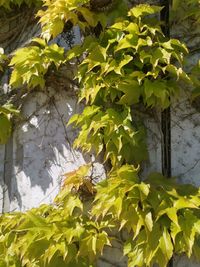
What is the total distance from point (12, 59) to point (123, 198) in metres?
0.92

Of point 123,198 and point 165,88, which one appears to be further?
point 165,88

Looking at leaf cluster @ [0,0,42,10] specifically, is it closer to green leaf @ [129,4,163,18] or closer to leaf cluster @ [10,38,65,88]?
leaf cluster @ [10,38,65,88]

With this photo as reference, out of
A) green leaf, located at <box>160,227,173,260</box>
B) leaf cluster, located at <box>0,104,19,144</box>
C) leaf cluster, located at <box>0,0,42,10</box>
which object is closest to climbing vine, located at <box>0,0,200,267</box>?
green leaf, located at <box>160,227,173,260</box>

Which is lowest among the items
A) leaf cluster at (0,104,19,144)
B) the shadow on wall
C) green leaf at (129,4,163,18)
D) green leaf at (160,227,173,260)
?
green leaf at (160,227,173,260)

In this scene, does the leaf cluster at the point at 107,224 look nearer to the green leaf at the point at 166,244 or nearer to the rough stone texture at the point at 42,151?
the green leaf at the point at 166,244

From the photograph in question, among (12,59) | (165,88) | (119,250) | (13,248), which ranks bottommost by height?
(119,250)

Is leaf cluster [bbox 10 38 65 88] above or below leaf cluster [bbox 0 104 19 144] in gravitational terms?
above

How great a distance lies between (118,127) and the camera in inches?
93.6

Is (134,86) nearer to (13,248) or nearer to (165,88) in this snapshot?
(165,88)

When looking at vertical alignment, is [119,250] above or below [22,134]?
below

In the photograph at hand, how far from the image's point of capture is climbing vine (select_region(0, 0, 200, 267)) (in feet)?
7.32

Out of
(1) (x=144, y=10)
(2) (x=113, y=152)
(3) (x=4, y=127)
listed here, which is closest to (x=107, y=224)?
(2) (x=113, y=152)

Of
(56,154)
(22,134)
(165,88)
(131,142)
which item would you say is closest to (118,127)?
(131,142)

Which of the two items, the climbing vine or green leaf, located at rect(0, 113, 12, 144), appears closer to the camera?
the climbing vine
